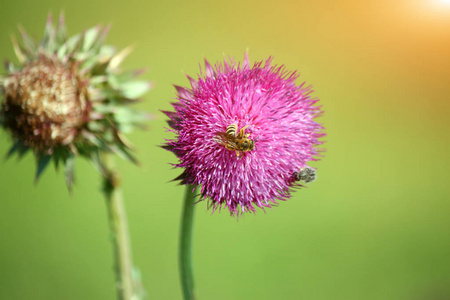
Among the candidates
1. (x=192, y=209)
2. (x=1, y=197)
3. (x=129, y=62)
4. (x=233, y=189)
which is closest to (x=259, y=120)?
(x=233, y=189)

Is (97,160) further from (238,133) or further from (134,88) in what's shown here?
(238,133)

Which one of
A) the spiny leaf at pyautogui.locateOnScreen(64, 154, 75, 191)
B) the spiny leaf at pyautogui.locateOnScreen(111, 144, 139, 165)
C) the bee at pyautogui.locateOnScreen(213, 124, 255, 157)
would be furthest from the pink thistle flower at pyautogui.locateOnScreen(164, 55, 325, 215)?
the spiny leaf at pyautogui.locateOnScreen(64, 154, 75, 191)

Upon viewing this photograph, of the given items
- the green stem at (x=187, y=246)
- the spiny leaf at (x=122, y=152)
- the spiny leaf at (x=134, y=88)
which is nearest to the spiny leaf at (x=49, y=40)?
the spiny leaf at (x=134, y=88)

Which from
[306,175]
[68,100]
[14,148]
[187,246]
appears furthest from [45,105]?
[306,175]

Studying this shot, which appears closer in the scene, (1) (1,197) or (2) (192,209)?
(2) (192,209)

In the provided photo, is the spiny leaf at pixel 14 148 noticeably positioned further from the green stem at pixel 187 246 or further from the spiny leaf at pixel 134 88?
the green stem at pixel 187 246

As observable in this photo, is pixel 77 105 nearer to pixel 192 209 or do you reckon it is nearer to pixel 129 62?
pixel 192 209
